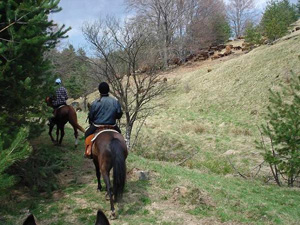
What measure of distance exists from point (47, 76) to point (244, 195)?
18.9 ft

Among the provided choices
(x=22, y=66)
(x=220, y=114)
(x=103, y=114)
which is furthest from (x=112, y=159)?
(x=220, y=114)

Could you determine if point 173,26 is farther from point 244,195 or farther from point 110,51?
point 244,195

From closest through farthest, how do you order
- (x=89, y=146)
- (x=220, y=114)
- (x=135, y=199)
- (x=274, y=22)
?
(x=89, y=146)
(x=135, y=199)
(x=220, y=114)
(x=274, y=22)

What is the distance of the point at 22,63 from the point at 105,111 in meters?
1.97

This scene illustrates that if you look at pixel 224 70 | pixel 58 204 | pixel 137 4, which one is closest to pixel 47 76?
pixel 58 204

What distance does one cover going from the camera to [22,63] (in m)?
5.97

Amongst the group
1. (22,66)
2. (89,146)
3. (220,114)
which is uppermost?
(22,66)

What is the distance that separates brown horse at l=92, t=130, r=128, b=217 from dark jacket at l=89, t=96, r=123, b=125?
Answer: 0.50 m

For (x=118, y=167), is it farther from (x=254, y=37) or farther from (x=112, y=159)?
(x=254, y=37)

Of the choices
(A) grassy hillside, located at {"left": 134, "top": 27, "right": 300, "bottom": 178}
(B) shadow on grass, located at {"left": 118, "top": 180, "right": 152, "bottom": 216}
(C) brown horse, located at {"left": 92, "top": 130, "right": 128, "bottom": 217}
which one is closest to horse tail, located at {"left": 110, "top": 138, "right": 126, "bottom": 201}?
(C) brown horse, located at {"left": 92, "top": 130, "right": 128, "bottom": 217}

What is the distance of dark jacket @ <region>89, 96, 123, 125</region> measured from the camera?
6695 mm

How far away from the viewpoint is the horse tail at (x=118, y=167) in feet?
18.7

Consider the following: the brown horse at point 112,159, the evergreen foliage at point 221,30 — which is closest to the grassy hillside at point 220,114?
the brown horse at point 112,159

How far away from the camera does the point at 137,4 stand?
4494 cm
